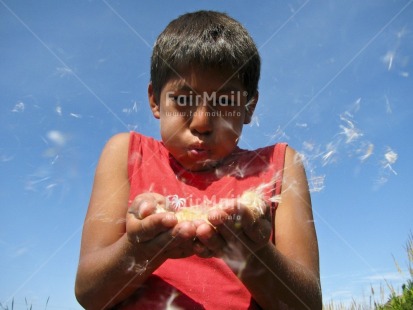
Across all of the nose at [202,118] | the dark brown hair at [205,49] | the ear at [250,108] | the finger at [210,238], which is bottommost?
the finger at [210,238]

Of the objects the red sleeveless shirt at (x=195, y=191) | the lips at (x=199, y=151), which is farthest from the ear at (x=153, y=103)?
the lips at (x=199, y=151)

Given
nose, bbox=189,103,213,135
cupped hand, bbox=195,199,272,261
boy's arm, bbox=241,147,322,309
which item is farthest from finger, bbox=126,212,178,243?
nose, bbox=189,103,213,135

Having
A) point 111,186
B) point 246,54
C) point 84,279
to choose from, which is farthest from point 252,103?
point 84,279

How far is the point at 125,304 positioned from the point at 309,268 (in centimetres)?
89

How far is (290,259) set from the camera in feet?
6.35

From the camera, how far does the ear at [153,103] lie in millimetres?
2796

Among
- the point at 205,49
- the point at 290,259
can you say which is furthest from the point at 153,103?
the point at 290,259

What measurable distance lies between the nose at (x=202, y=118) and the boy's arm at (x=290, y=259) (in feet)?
1.87

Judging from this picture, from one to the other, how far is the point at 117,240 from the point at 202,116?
73cm

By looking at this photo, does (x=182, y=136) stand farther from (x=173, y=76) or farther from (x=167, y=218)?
(x=167, y=218)

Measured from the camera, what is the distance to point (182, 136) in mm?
2371

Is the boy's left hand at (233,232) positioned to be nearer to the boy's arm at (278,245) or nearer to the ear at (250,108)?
the boy's arm at (278,245)

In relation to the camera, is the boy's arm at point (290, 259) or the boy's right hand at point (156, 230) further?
the boy's arm at point (290, 259)

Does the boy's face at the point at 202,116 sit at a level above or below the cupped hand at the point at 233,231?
above
